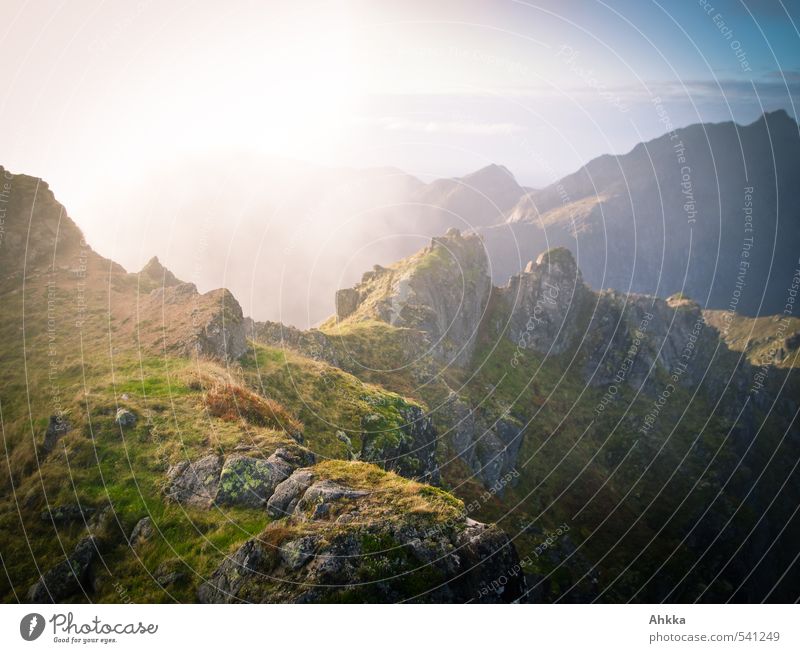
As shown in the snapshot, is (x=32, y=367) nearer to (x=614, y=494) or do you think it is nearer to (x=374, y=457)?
(x=374, y=457)

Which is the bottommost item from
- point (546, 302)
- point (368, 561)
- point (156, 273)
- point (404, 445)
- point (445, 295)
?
point (404, 445)

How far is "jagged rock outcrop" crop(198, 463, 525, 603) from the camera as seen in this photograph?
10531 mm

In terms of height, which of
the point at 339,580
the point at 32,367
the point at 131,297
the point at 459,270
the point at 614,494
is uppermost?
the point at 459,270

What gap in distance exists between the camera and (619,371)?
109125mm

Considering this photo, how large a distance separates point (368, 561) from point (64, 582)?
897 centimetres

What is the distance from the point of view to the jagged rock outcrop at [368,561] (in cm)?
1053

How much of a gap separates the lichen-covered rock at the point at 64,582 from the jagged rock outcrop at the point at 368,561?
375 centimetres

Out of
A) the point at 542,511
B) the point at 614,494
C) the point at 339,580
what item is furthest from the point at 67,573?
the point at 614,494

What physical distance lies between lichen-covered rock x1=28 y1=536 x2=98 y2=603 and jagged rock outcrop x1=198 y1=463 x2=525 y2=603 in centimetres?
375

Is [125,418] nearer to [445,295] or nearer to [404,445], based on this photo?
[404,445]

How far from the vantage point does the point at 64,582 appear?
12.1m

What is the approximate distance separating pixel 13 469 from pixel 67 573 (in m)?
6.35

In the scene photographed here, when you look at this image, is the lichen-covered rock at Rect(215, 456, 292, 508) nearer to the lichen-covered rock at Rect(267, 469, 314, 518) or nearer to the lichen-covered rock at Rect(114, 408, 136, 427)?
the lichen-covered rock at Rect(267, 469, 314, 518)

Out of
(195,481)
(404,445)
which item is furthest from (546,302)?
(195,481)
